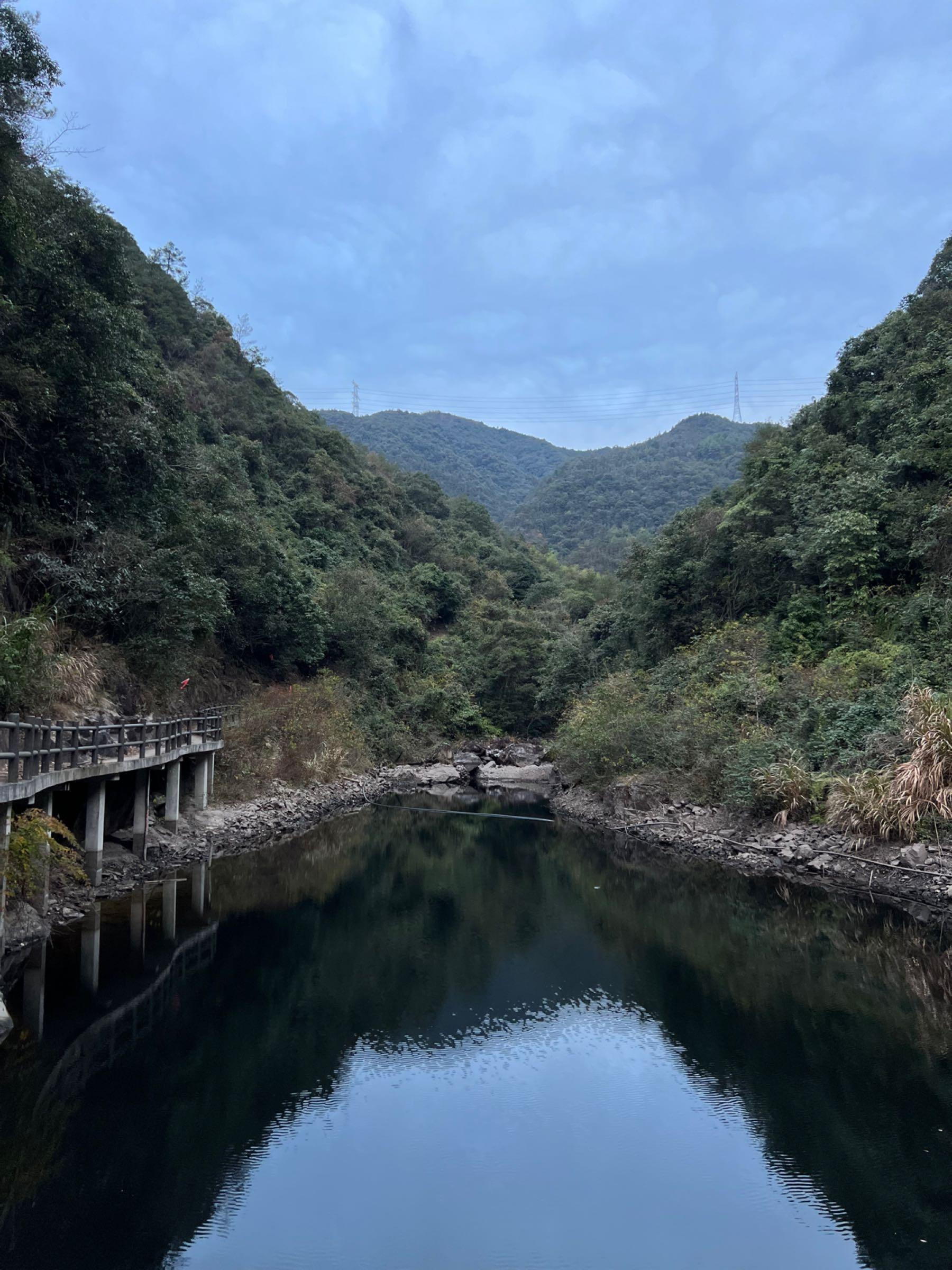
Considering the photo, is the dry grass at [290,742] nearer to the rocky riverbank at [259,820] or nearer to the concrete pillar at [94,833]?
the rocky riverbank at [259,820]

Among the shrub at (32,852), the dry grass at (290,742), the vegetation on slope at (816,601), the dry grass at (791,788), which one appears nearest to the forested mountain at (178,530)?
the dry grass at (290,742)

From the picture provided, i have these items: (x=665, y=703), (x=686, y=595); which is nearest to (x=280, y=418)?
(x=686, y=595)

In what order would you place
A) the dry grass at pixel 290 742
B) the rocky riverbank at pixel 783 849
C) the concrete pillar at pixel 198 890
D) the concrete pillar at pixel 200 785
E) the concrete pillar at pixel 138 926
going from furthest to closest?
the dry grass at pixel 290 742, the concrete pillar at pixel 200 785, the rocky riverbank at pixel 783 849, the concrete pillar at pixel 198 890, the concrete pillar at pixel 138 926

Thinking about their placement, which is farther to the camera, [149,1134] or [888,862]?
[888,862]

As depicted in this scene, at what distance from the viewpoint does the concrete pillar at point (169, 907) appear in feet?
46.4

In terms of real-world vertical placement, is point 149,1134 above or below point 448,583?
below

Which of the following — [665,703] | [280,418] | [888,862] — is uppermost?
[280,418]

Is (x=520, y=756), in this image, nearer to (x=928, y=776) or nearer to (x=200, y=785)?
(x=200, y=785)

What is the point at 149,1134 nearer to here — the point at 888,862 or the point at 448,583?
the point at 888,862

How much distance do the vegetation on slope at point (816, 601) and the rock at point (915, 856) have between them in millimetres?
1003

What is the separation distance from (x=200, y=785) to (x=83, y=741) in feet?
31.0

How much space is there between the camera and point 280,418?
5275 cm

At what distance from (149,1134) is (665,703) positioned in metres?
24.5

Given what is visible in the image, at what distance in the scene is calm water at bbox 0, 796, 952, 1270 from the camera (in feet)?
22.7
